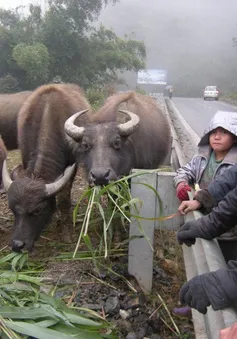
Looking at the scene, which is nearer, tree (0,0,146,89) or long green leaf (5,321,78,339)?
long green leaf (5,321,78,339)

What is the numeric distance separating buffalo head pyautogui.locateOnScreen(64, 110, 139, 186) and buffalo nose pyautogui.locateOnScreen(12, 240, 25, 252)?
1.23 meters

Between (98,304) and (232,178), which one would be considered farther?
(98,304)

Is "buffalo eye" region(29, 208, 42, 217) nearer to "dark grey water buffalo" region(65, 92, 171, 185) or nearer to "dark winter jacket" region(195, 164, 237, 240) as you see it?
"dark grey water buffalo" region(65, 92, 171, 185)

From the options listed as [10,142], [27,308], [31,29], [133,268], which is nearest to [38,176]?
[133,268]

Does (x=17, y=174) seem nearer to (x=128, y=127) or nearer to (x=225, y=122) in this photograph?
(x=128, y=127)

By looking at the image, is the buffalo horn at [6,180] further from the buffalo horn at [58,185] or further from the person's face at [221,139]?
the person's face at [221,139]

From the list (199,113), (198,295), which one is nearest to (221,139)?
(198,295)

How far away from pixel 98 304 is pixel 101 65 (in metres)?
29.9

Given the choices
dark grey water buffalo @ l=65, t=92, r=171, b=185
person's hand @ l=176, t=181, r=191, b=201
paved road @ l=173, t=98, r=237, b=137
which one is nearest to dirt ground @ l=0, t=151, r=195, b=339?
dark grey water buffalo @ l=65, t=92, r=171, b=185

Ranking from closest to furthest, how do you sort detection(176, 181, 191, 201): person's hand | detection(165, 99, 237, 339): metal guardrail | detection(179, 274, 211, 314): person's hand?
detection(165, 99, 237, 339): metal guardrail → detection(179, 274, 211, 314): person's hand → detection(176, 181, 191, 201): person's hand

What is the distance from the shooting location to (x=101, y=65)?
3181 cm

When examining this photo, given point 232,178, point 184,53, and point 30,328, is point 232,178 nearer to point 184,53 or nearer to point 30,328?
point 30,328

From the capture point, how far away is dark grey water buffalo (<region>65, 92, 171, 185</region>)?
494cm

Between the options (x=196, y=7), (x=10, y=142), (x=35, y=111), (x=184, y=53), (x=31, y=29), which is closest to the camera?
(x=35, y=111)
